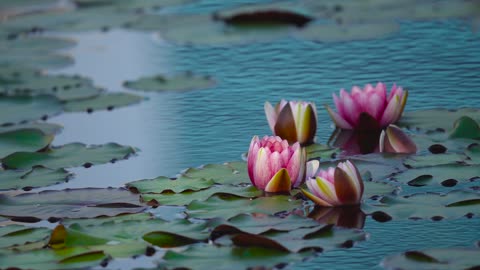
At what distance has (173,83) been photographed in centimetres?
411

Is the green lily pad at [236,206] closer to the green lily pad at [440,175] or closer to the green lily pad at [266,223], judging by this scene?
the green lily pad at [266,223]

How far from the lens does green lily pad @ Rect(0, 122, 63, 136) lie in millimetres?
3604

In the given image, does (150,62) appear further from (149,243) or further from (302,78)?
(149,243)

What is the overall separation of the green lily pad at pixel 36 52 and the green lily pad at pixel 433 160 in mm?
2157

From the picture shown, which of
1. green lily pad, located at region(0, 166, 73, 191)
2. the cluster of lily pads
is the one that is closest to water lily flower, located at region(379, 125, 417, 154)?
the cluster of lily pads

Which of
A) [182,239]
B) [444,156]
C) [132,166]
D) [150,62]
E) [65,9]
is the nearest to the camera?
[182,239]

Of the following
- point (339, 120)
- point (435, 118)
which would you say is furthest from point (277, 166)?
point (435, 118)

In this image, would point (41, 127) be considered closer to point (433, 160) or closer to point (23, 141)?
point (23, 141)

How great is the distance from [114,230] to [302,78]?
1.63 metres

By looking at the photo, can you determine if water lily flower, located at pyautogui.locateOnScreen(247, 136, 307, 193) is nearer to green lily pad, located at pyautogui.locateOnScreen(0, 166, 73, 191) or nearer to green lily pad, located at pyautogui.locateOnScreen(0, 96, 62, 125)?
green lily pad, located at pyautogui.locateOnScreen(0, 166, 73, 191)

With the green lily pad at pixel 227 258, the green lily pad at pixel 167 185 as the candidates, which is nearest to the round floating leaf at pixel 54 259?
the green lily pad at pixel 227 258

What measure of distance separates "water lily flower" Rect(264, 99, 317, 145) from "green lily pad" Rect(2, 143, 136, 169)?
0.45 metres

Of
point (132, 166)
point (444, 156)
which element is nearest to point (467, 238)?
point (444, 156)

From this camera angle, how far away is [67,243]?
95.1 inches
